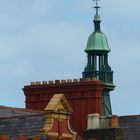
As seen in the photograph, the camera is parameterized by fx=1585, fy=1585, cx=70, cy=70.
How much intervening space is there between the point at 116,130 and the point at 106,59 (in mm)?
37265

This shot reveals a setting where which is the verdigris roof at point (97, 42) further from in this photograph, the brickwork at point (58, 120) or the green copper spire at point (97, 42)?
the brickwork at point (58, 120)

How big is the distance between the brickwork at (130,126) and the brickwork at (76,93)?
69.7 feet

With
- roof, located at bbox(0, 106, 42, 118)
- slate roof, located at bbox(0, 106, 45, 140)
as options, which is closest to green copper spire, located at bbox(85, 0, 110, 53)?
roof, located at bbox(0, 106, 42, 118)

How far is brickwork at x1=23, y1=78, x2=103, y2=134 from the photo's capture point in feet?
465

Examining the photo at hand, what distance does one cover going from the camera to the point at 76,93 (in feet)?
467

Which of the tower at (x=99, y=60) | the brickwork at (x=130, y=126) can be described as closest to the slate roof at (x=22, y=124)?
the brickwork at (x=130, y=126)

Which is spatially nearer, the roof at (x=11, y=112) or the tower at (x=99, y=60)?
the roof at (x=11, y=112)

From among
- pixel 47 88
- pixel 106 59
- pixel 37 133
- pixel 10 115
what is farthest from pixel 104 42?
pixel 37 133

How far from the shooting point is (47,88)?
14225 centimetres

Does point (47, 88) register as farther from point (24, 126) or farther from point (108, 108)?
point (24, 126)

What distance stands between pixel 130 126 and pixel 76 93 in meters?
23.9

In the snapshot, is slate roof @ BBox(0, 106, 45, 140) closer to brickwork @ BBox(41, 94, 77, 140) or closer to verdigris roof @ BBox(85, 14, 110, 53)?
brickwork @ BBox(41, 94, 77, 140)

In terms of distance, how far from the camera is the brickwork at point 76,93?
141875 mm

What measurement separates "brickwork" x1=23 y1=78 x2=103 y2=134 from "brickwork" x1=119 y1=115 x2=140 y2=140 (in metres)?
21.2
